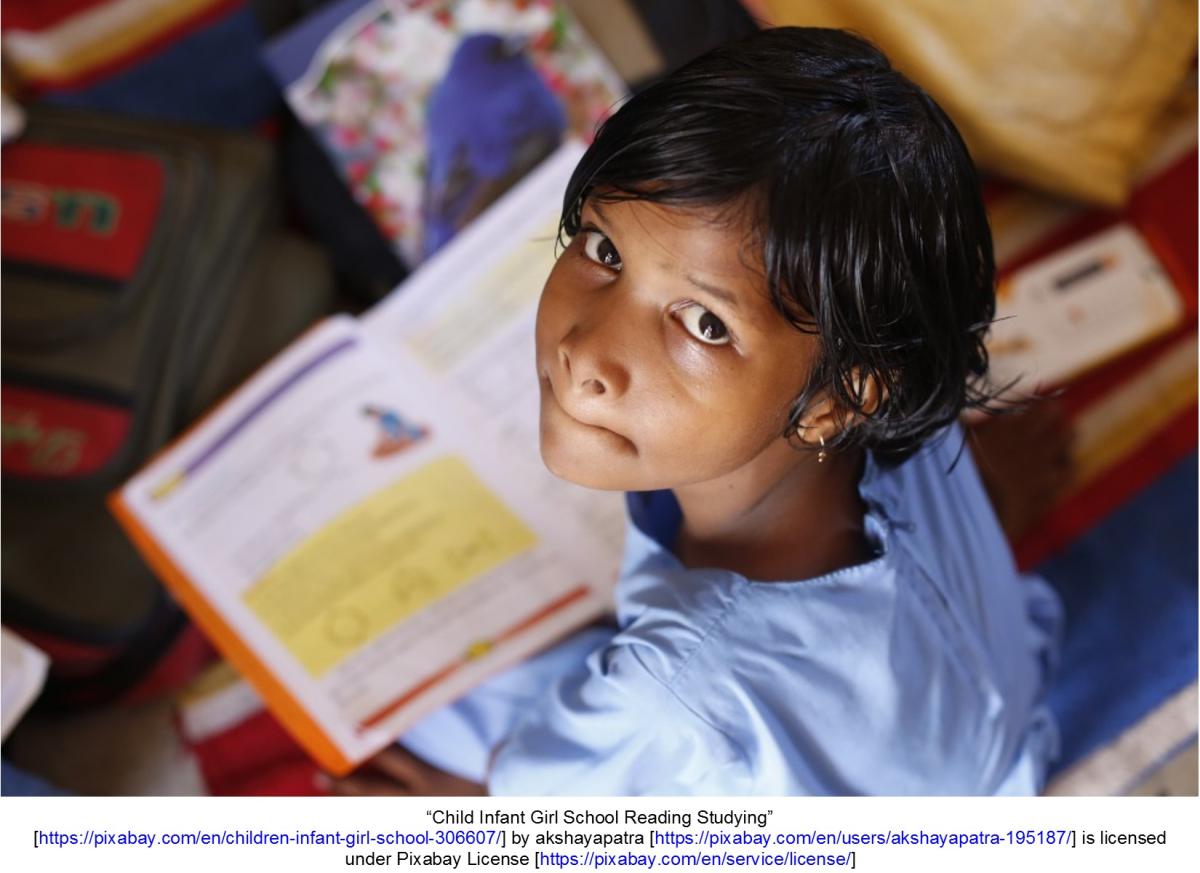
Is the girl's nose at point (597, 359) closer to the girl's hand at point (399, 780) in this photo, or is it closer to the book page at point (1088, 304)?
the girl's hand at point (399, 780)

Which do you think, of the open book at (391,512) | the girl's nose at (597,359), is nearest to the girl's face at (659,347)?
the girl's nose at (597,359)

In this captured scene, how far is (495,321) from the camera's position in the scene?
0.87m

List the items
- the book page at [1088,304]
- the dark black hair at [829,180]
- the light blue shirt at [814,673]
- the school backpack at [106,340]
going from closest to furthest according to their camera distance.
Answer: the dark black hair at [829,180]
the light blue shirt at [814,673]
the school backpack at [106,340]
the book page at [1088,304]

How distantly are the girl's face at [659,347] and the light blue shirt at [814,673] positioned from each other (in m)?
0.10

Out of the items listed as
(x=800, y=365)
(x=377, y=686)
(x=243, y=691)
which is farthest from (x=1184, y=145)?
(x=243, y=691)

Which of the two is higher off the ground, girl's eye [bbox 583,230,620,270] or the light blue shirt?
girl's eye [bbox 583,230,620,270]

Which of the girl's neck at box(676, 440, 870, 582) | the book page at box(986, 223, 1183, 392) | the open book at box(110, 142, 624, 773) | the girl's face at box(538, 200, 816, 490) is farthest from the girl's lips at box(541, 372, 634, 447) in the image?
the book page at box(986, 223, 1183, 392)

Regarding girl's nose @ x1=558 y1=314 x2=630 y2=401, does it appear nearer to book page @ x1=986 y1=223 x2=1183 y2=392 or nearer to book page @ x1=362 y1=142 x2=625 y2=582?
book page @ x1=362 y1=142 x2=625 y2=582

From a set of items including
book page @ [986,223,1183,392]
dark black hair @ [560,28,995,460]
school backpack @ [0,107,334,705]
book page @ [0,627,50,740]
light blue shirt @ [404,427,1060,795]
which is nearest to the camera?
dark black hair @ [560,28,995,460]

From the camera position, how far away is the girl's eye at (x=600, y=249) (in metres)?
0.45

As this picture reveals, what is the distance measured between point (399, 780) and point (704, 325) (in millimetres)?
496

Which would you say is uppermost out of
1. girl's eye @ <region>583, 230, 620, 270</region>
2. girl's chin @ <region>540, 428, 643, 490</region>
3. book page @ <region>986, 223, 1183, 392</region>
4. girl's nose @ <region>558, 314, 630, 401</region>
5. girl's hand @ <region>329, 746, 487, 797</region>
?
girl's eye @ <region>583, 230, 620, 270</region>

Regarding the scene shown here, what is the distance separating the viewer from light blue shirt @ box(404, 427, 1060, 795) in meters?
0.53
